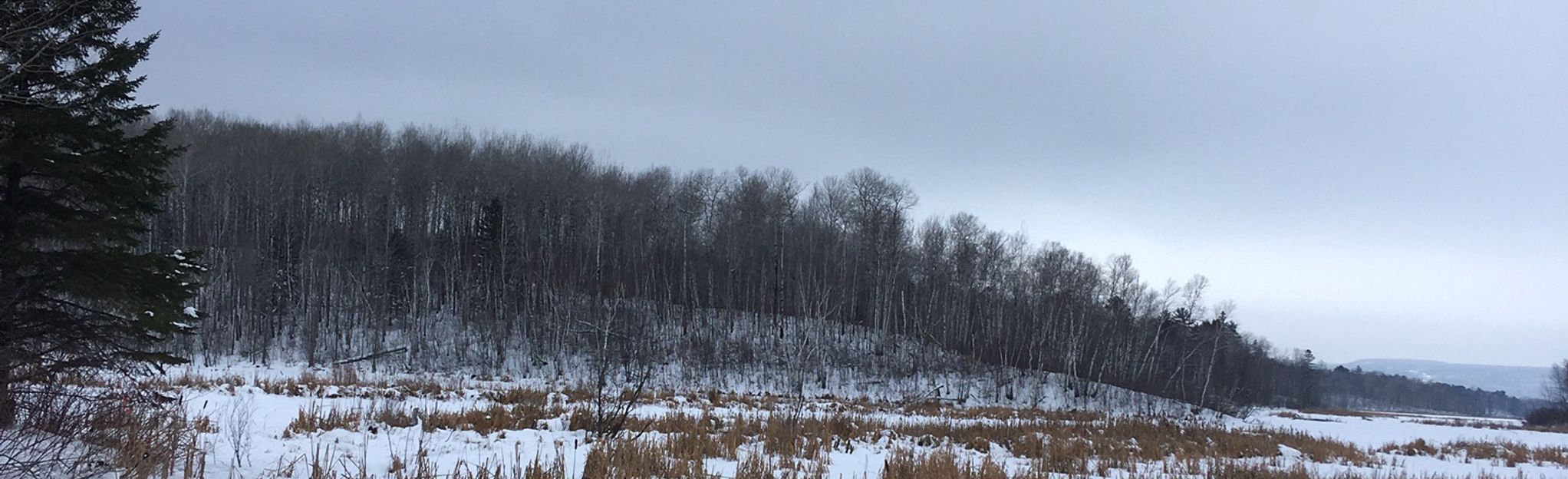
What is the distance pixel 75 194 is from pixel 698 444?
26.2 ft

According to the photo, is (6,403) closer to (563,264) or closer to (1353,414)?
(563,264)

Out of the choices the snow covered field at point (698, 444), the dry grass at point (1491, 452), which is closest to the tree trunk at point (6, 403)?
the snow covered field at point (698, 444)

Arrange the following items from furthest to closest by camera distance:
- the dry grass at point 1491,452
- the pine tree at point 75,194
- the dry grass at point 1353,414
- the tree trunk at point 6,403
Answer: the dry grass at point 1353,414
the dry grass at point 1491,452
the pine tree at point 75,194
the tree trunk at point 6,403

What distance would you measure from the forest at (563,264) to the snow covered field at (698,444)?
18692mm

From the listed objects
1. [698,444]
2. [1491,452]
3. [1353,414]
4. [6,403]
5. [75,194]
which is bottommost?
[1353,414]

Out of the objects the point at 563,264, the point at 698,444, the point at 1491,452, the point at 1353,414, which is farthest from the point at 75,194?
the point at 1353,414

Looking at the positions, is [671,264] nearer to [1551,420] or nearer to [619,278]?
[619,278]

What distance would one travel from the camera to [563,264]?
4112 centimetres

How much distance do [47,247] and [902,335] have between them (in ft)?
123

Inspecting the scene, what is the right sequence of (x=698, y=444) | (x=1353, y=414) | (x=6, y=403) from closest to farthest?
(x=6, y=403) → (x=698, y=444) → (x=1353, y=414)

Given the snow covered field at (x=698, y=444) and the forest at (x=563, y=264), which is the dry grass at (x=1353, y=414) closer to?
the forest at (x=563, y=264)

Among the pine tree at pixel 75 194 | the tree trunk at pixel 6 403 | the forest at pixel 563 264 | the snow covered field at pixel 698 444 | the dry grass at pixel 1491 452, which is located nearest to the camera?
the tree trunk at pixel 6 403

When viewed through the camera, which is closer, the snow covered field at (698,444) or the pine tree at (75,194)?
the snow covered field at (698,444)

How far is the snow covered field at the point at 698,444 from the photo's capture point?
700 cm
